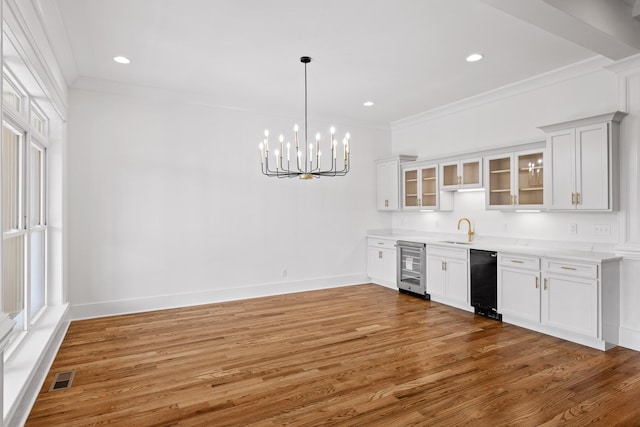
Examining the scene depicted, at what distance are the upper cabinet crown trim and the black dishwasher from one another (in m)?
1.56

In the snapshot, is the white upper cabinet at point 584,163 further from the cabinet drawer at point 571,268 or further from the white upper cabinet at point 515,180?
the cabinet drawer at point 571,268

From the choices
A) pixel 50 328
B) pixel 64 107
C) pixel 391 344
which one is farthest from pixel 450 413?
pixel 64 107

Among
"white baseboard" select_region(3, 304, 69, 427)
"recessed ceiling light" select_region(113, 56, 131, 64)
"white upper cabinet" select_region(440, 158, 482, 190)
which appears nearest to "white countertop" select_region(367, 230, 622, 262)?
"white upper cabinet" select_region(440, 158, 482, 190)

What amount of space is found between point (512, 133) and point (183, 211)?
460 cm

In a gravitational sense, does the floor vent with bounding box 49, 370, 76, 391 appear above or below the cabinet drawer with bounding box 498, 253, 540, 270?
below

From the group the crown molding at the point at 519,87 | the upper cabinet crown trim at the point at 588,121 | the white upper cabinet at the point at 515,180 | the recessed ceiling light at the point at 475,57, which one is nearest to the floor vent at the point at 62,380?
the recessed ceiling light at the point at 475,57

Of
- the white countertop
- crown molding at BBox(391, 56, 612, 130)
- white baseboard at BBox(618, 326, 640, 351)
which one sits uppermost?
crown molding at BBox(391, 56, 612, 130)

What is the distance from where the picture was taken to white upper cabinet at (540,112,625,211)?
12.6ft

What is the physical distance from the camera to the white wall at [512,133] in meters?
4.21

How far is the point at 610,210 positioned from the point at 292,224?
13.6 feet

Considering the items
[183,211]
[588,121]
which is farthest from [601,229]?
[183,211]

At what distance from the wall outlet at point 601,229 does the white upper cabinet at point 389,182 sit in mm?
2957

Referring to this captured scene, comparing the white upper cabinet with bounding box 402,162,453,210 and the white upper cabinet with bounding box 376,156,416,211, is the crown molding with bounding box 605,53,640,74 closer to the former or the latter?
the white upper cabinet with bounding box 402,162,453,210

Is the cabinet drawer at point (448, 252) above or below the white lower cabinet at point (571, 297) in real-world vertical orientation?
above
